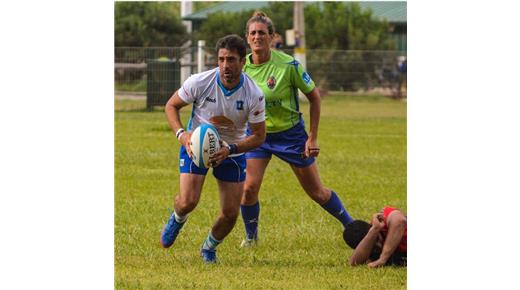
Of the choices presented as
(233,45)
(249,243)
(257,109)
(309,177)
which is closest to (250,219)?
(249,243)

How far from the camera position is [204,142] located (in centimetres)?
684

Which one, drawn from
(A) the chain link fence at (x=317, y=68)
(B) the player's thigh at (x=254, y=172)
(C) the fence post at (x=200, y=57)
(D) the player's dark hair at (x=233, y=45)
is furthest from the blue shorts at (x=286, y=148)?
(C) the fence post at (x=200, y=57)

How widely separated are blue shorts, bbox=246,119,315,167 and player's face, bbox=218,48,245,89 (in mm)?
1231

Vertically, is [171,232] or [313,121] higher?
[313,121]

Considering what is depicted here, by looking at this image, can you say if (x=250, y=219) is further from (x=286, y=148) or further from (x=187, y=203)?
(x=187, y=203)

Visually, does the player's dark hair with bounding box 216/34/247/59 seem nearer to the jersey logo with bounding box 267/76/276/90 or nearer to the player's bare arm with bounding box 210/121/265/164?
the player's bare arm with bounding box 210/121/265/164

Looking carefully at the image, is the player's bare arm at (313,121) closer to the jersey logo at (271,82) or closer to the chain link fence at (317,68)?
the jersey logo at (271,82)

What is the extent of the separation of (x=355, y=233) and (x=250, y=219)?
2.89 ft

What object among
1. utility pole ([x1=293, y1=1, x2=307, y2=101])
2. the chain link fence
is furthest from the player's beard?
utility pole ([x1=293, y1=1, x2=307, y2=101])

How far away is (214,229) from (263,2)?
2129 cm

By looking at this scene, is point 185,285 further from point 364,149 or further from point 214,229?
point 364,149

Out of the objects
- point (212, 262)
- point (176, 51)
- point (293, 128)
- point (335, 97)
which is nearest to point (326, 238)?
point (293, 128)

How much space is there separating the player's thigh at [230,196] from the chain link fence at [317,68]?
13891 mm

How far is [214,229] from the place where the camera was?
7.36 meters
